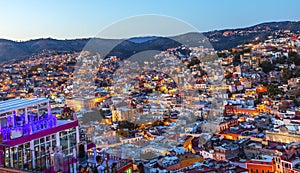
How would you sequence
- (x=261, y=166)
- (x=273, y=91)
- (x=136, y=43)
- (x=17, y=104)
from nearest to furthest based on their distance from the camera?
1. (x=17, y=104)
2. (x=261, y=166)
3. (x=273, y=91)
4. (x=136, y=43)

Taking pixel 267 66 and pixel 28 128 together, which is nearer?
pixel 28 128

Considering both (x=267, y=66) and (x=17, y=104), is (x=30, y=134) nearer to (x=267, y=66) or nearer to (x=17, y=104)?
(x=17, y=104)

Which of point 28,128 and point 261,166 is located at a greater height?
point 28,128

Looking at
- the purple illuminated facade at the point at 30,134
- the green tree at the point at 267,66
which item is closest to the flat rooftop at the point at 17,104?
the purple illuminated facade at the point at 30,134

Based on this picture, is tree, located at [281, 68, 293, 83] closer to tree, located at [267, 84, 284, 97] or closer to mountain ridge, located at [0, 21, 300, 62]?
tree, located at [267, 84, 284, 97]

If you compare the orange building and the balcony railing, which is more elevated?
the balcony railing

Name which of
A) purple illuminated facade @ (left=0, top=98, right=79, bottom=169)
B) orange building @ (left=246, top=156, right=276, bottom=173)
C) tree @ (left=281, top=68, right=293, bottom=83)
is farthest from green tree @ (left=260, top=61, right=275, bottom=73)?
purple illuminated facade @ (left=0, top=98, right=79, bottom=169)

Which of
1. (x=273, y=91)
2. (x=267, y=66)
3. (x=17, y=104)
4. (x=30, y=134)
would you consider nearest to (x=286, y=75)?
(x=267, y=66)

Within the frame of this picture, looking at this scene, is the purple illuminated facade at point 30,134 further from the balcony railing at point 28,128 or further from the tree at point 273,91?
the tree at point 273,91

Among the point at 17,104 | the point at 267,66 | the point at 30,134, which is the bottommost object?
the point at 267,66

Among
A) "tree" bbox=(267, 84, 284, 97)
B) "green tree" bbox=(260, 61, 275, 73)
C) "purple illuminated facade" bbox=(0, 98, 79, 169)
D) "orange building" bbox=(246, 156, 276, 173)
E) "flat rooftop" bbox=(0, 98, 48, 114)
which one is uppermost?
"flat rooftop" bbox=(0, 98, 48, 114)

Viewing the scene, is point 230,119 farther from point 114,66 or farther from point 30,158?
point 114,66
